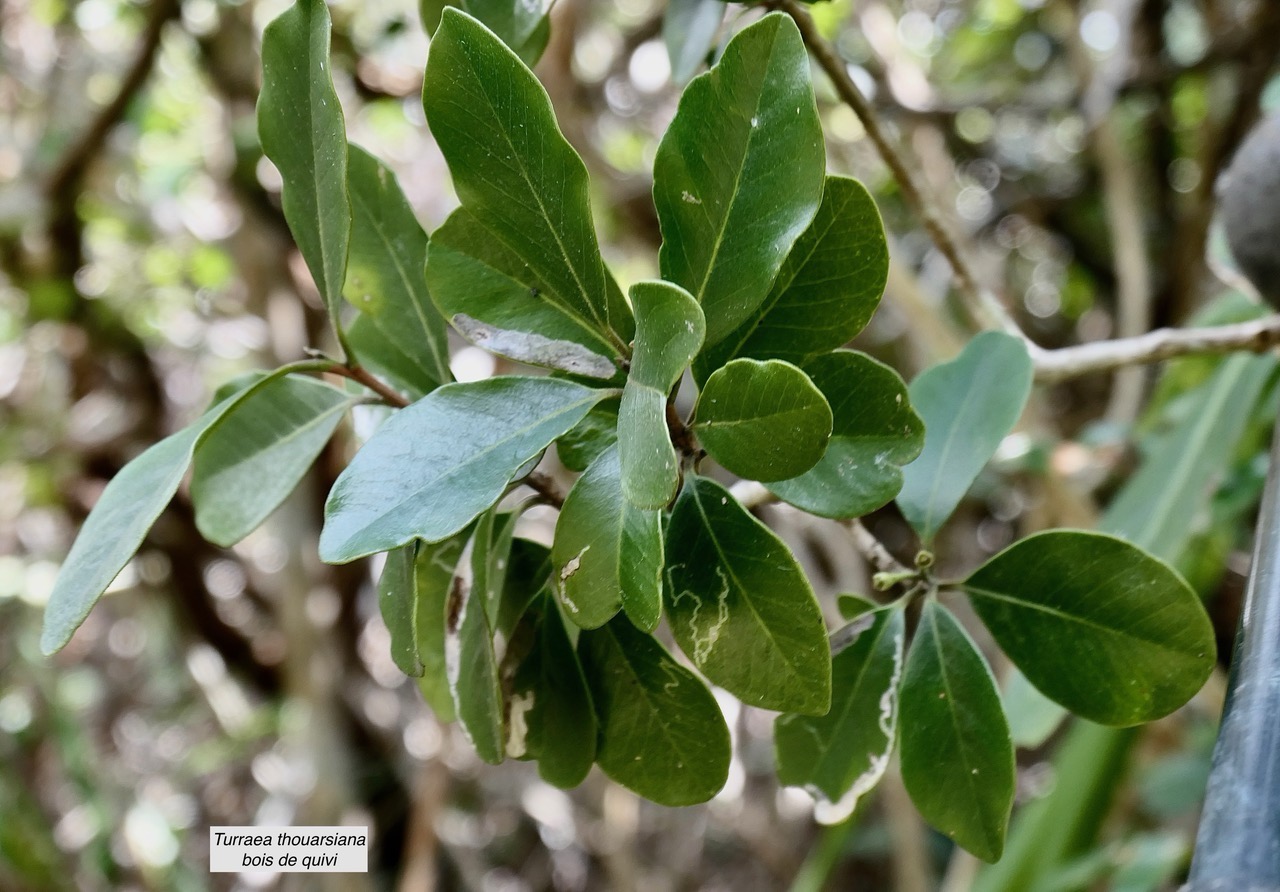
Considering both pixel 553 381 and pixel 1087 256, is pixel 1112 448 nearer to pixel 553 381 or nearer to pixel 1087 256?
pixel 1087 256

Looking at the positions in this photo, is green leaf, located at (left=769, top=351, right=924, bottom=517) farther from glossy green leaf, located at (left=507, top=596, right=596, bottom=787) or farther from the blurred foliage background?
the blurred foliage background

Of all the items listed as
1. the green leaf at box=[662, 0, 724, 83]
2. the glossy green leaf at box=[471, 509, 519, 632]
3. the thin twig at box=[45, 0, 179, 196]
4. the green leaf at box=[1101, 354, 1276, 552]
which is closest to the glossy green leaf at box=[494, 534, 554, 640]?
the glossy green leaf at box=[471, 509, 519, 632]

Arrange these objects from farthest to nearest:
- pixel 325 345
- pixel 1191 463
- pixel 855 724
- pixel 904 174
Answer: pixel 325 345, pixel 1191 463, pixel 904 174, pixel 855 724

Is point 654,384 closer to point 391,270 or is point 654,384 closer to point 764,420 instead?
point 764,420

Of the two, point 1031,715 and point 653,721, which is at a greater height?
point 653,721

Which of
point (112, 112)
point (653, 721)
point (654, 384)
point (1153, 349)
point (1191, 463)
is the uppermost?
point (112, 112)

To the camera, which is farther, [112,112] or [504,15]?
[112,112]

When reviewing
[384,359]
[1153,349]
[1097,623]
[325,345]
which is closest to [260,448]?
[384,359]
